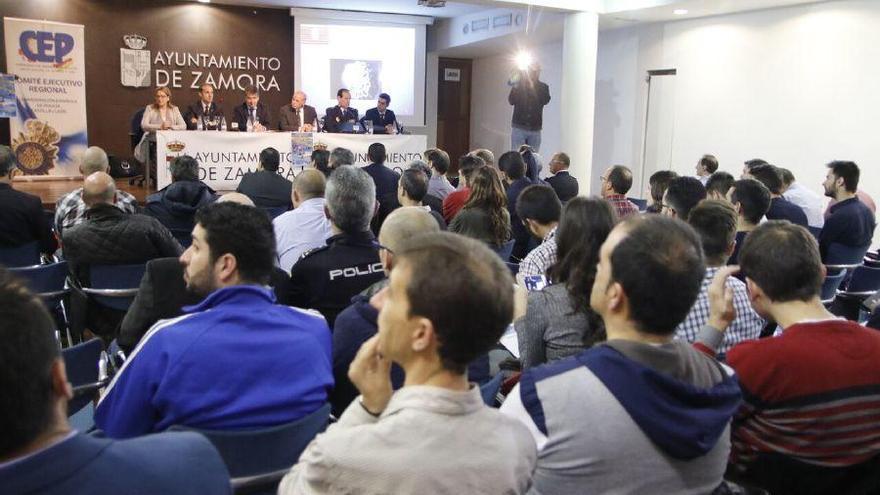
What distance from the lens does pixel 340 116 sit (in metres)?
10.6

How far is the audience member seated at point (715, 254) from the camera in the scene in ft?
7.91

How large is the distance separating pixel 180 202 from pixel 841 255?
444 centimetres

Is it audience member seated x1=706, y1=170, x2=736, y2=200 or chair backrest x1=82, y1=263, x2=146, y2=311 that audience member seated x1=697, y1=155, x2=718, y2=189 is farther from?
chair backrest x1=82, y1=263, x2=146, y2=311

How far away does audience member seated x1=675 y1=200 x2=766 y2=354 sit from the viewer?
2.41 m

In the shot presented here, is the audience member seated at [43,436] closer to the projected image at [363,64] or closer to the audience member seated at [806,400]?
the audience member seated at [806,400]

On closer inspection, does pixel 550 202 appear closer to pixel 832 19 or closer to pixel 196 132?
pixel 196 132

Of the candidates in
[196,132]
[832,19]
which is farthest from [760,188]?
[196,132]

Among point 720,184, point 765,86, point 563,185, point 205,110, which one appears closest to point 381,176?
point 563,185

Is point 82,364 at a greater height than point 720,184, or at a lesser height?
lesser

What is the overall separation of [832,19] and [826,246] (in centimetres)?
437

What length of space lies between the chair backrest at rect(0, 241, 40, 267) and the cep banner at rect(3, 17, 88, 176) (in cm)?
669

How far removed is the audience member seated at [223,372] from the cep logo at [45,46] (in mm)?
10304

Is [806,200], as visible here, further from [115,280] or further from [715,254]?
[115,280]

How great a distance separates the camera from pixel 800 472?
1.74m
